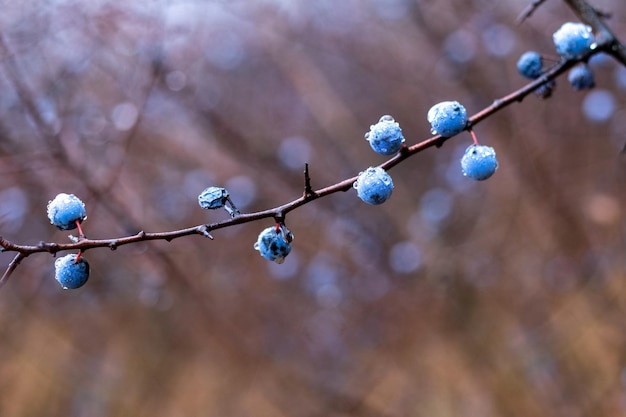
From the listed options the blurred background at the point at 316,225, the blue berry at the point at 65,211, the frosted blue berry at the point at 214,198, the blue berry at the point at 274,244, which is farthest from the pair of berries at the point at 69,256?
the blurred background at the point at 316,225

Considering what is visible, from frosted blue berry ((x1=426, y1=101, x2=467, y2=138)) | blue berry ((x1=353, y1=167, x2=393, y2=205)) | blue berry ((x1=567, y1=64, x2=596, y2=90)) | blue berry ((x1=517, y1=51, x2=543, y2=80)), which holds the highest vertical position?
blue berry ((x1=517, y1=51, x2=543, y2=80))

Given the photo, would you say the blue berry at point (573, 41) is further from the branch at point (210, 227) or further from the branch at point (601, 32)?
the branch at point (210, 227)

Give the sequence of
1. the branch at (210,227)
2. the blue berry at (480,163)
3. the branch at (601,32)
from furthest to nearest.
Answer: the branch at (601,32) → the blue berry at (480,163) → the branch at (210,227)

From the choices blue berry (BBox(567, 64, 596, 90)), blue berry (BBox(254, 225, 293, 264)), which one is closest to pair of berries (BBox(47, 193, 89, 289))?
blue berry (BBox(254, 225, 293, 264))

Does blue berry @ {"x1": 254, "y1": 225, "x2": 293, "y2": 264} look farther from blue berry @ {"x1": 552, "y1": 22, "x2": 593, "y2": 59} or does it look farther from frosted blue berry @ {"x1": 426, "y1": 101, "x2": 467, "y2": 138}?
blue berry @ {"x1": 552, "y1": 22, "x2": 593, "y2": 59}

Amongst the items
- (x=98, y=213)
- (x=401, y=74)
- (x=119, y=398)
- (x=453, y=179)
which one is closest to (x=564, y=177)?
(x=453, y=179)

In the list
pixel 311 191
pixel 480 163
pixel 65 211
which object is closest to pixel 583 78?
pixel 480 163

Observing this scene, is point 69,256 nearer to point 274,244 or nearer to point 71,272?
point 71,272
